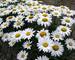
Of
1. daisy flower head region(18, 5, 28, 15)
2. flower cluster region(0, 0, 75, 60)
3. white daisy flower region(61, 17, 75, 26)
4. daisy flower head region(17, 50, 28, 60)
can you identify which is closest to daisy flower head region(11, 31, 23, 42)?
flower cluster region(0, 0, 75, 60)

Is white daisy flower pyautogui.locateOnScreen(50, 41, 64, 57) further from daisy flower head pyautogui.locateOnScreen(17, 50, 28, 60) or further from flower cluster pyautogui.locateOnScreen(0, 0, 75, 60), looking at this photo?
daisy flower head pyautogui.locateOnScreen(17, 50, 28, 60)

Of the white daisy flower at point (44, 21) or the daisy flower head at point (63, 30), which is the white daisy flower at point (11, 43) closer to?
the white daisy flower at point (44, 21)

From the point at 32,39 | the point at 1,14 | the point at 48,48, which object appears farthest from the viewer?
the point at 1,14

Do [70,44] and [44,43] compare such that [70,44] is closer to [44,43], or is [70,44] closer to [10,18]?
[44,43]

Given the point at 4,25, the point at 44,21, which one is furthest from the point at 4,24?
the point at 44,21

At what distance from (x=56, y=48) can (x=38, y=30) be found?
0.23 meters

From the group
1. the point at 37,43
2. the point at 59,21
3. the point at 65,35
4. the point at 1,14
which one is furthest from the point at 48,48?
the point at 1,14

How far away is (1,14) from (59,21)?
0.55m

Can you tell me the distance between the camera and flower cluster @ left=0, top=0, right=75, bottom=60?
1603mm

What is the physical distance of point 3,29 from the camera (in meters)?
1.91

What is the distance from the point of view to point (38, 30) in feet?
5.66

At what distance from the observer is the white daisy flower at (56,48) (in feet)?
5.10

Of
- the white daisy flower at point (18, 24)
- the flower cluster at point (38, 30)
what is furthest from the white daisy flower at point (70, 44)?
the white daisy flower at point (18, 24)

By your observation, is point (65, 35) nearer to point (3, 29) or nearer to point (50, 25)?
point (50, 25)
